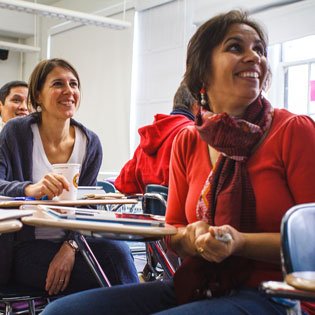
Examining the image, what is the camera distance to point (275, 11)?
5383 millimetres

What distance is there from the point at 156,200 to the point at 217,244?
1223 mm

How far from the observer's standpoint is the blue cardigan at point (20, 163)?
2.04 meters

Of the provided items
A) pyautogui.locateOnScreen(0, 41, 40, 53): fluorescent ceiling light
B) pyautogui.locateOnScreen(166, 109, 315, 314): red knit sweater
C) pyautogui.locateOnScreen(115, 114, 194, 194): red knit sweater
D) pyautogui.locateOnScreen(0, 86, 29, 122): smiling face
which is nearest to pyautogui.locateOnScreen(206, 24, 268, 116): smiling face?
pyautogui.locateOnScreen(166, 109, 315, 314): red knit sweater

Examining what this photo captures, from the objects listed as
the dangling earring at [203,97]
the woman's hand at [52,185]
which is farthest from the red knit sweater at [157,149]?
the dangling earring at [203,97]

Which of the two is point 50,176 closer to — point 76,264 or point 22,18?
point 76,264

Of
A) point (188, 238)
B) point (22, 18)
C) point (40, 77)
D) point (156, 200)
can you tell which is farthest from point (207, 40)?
point (22, 18)

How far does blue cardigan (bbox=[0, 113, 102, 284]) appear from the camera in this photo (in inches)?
80.3

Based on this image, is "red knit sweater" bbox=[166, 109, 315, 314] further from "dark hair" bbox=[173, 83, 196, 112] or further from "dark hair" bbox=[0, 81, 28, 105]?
"dark hair" bbox=[0, 81, 28, 105]

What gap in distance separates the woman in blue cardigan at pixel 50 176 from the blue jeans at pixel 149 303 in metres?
0.66

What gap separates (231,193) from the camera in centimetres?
126

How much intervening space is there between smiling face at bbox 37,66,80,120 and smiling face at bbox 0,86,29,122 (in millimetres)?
2010

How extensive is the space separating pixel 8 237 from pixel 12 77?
28.5ft

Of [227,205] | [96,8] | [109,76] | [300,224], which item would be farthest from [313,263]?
[96,8]

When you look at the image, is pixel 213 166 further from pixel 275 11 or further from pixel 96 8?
pixel 96 8
